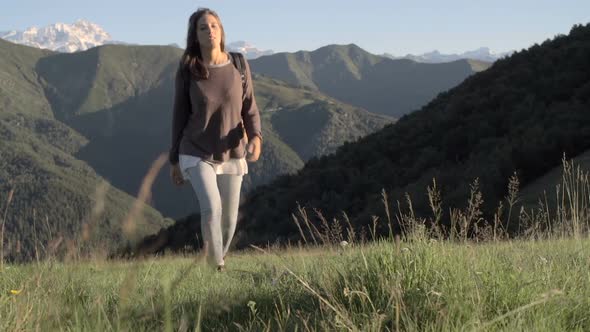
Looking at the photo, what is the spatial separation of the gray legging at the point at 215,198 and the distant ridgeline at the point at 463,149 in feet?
35.9

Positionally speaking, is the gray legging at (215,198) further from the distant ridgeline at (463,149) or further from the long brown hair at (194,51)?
the distant ridgeline at (463,149)

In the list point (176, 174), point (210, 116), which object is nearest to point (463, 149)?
point (176, 174)

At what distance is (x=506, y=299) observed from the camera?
2748 millimetres

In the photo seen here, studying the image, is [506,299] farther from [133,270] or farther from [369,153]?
[369,153]

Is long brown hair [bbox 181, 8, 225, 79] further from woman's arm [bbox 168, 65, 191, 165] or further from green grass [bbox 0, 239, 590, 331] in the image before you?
green grass [bbox 0, 239, 590, 331]

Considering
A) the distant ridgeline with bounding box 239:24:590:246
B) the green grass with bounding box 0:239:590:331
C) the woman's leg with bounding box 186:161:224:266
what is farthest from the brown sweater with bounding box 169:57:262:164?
the distant ridgeline with bounding box 239:24:590:246

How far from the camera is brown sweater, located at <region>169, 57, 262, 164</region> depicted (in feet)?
18.0

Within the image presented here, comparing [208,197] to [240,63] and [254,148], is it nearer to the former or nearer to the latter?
[254,148]

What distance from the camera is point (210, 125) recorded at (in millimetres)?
5562

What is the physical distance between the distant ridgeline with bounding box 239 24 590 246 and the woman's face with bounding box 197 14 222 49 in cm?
1143

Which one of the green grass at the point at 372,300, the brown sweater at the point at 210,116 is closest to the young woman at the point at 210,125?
the brown sweater at the point at 210,116

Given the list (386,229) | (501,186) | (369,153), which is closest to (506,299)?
(386,229)

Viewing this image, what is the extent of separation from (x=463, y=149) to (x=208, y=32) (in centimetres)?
2263

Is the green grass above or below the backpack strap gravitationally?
below
